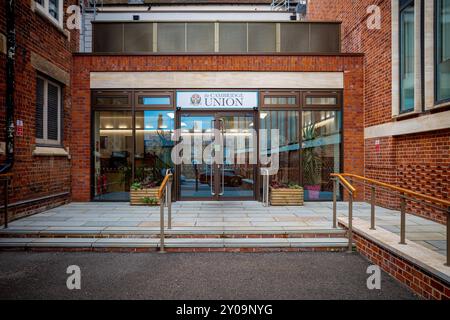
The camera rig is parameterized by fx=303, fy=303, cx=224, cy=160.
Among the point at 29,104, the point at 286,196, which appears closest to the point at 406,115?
the point at 286,196

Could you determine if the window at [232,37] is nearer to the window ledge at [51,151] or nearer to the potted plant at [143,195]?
the potted plant at [143,195]

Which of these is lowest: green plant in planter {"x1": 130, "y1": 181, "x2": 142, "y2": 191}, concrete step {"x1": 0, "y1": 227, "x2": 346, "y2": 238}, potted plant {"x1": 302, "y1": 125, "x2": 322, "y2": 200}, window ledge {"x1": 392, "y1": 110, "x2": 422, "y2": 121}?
concrete step {"x1": 0, "y1": 227, "x2": 346, "y2": 238}

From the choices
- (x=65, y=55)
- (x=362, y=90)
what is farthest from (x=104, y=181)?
(x=362, y=90)

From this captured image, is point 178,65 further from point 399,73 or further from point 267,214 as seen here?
point 399,73

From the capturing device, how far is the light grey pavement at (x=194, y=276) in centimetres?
352

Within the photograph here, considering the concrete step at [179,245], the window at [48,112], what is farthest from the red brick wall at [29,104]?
the concrete step at [179,245]

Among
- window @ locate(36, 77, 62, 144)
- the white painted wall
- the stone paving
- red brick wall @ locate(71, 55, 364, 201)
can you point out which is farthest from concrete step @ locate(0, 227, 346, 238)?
the white painted wall

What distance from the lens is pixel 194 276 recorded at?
4.00m

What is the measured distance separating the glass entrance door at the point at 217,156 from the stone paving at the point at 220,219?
0.59 metres

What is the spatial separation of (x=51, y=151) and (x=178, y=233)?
14.8ft

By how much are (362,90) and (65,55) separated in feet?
Answer: 27.8

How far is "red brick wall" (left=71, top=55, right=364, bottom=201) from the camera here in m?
8.70

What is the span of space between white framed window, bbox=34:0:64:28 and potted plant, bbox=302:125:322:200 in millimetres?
7390

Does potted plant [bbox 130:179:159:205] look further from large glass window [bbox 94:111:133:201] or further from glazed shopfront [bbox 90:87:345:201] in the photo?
large glass window [bbox 94:111:133:201]
